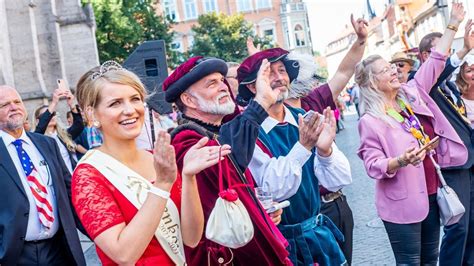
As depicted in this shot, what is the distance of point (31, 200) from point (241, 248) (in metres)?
1.87

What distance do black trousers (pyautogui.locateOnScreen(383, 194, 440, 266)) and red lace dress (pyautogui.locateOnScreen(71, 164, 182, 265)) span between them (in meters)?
2.44

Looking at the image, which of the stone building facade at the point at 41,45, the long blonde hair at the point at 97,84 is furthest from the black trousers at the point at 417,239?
the stone building facade at the point at 41,45

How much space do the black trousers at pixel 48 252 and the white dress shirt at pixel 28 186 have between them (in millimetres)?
42

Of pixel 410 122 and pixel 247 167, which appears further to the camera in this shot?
pixel 410 122

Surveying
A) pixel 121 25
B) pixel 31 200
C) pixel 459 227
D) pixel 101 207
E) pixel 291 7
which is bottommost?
pixel 459 227

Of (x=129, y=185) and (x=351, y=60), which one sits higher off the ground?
(x=351, y=60)

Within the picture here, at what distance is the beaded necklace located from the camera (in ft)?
16.3

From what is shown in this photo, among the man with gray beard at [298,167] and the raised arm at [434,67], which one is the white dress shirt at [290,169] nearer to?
the man with gray beard at [298,167]

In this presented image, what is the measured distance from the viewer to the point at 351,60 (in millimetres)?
5000

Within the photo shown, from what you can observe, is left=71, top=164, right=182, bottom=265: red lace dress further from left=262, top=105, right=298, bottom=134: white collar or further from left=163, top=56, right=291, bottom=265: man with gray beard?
left=262, top=105, right=298, bottom=134: white collar

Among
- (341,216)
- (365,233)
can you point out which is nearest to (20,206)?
(341,216)

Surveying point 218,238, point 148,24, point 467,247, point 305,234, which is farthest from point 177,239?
point 148,24

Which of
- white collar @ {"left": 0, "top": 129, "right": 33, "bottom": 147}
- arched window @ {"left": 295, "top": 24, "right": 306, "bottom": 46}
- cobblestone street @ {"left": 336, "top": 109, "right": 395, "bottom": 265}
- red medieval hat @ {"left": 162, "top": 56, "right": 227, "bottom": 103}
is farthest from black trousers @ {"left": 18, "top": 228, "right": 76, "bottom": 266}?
arched window @ {"left": 295, "top": 24, "right": 306, "bottom": 46}

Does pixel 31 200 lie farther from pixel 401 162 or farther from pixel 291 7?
A: pixel 291 7
